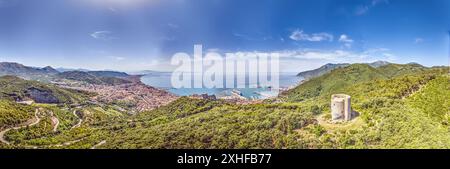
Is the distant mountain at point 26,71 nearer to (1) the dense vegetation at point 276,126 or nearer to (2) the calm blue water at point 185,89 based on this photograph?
(1) the dense vegetation at point 276,126

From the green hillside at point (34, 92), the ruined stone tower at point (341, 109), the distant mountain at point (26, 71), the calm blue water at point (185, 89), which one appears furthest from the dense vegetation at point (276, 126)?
the distant mountain at point (26, 71)

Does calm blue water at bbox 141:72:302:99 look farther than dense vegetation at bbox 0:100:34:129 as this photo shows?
Yes

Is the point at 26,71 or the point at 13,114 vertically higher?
the point at 26,71

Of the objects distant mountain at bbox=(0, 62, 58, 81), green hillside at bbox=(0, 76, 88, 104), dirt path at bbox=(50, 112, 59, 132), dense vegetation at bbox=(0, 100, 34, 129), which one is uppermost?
distant mountain at bbox=(0, 62, 58, 81)

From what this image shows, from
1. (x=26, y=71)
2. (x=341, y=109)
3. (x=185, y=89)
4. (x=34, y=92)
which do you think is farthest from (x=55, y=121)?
(x=341, y=109)

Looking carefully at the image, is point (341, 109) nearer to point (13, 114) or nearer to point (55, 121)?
point (55, 121)

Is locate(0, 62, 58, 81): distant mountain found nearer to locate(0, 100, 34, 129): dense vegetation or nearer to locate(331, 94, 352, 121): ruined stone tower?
locate(0, 100, 34, 129): dense vegetation

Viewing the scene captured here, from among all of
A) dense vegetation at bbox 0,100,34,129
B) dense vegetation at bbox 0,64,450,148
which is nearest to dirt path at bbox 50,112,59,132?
dense vegetation at bbox 0,64,450,148
